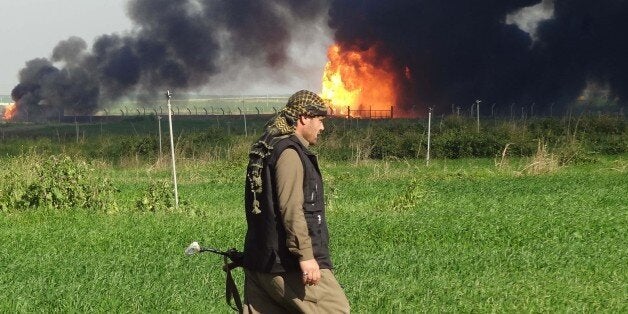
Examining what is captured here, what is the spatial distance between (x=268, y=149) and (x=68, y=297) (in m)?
4.85

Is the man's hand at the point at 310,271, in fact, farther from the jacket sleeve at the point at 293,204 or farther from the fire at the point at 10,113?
the fire at the point at 10,113

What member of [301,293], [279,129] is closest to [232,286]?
[301,293]

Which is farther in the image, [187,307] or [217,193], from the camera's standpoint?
[217,193]

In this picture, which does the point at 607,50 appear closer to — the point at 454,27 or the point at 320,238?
the point at 454,27

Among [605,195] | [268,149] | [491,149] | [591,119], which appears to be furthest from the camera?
[591,119]

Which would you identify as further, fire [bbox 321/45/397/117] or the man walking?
fire [bbox 321/45/397/117]

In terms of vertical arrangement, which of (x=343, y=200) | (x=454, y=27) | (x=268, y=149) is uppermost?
(x=454, y=27)

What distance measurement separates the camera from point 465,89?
245 ft

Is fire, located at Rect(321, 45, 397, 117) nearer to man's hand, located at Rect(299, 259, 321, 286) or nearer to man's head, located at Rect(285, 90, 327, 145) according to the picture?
man's head, located at Rect(285, 90, 327, 145)

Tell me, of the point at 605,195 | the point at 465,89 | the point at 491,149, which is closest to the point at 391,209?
the point at 605,195

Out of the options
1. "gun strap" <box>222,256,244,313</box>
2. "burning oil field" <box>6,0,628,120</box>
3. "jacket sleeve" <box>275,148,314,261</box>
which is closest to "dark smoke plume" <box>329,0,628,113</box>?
"burning oil field" <box>6,0,628,120</box>

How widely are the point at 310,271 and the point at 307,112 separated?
3.62 ft

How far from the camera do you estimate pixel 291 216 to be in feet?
22.6

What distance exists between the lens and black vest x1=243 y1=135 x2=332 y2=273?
7020 mm
